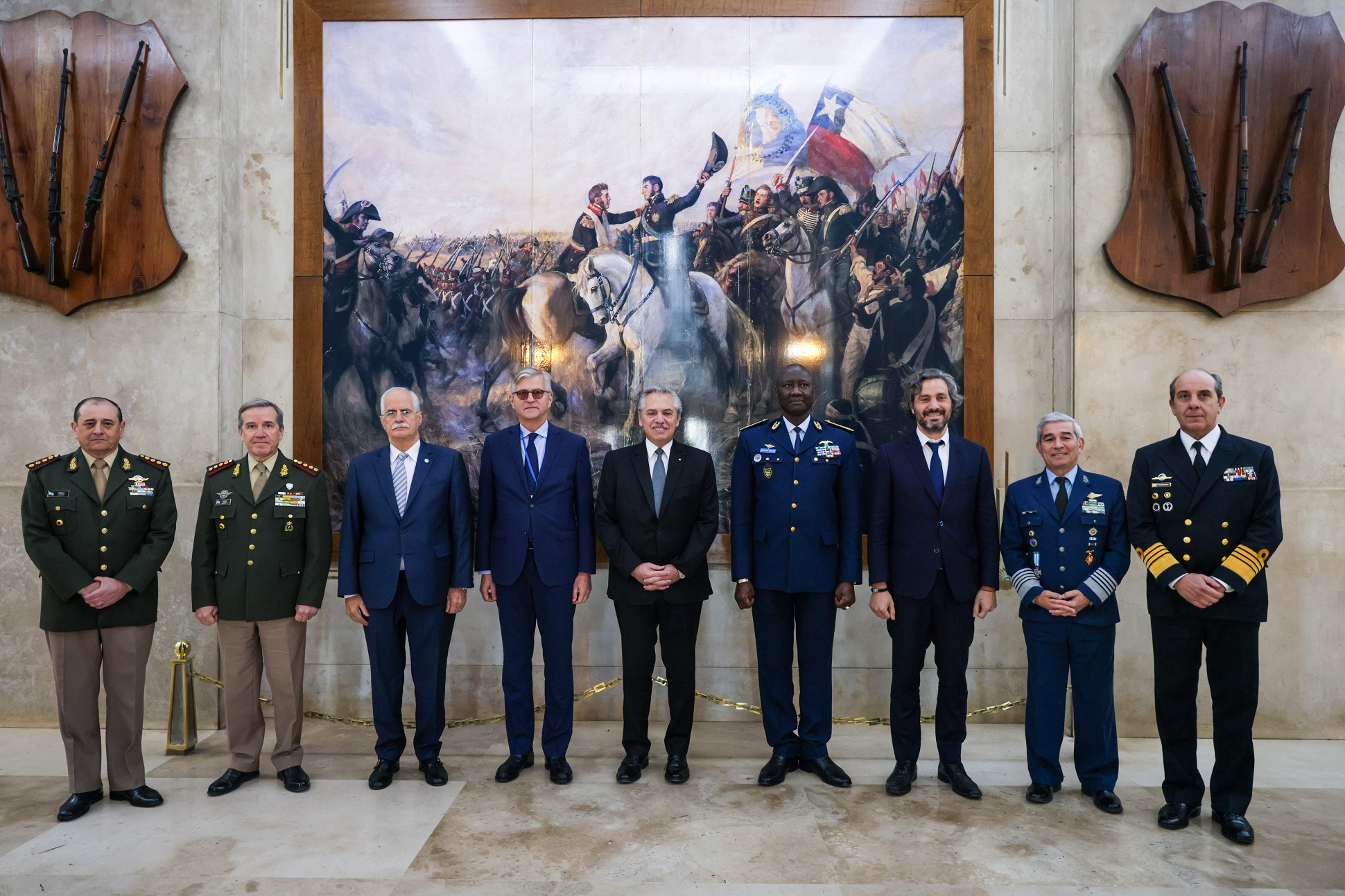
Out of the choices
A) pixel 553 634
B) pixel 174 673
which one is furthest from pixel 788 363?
pixel 174 673

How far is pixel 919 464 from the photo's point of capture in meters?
3.98

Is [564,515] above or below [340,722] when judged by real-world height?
above

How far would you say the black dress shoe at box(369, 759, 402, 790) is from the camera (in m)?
3.96

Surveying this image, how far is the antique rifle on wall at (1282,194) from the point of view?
4875 millimetres

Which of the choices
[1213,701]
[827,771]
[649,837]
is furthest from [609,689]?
[1213,701]

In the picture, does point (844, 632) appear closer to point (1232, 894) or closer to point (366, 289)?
point (1232, 894)

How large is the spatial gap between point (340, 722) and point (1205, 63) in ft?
22.0

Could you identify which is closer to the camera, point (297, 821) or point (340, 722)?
point (297, 821)

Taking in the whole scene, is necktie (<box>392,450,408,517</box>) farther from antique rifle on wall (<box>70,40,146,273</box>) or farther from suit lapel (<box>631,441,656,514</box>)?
antique rifle on wall (<box>70,40,146,273</box>)

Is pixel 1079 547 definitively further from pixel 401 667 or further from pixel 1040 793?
pixel 401 667

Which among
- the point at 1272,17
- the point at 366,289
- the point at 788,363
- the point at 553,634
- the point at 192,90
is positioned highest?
the point at 1272,17

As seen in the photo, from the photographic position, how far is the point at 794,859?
319 centimetres

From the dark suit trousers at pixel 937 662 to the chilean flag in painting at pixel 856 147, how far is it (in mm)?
2789

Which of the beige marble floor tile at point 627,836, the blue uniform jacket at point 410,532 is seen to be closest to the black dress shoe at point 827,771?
the beige marble floor tile at point 627,836
